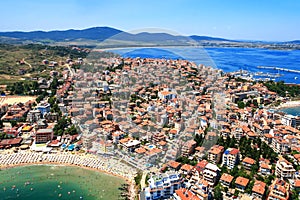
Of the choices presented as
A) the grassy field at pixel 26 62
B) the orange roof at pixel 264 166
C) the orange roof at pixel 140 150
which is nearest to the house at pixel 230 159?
the orange roof at pixel 264 166

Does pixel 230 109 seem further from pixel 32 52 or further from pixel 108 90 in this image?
pixel 32 52

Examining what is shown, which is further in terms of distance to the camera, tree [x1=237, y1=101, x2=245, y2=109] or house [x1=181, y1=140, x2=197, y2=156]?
tree [x1=237, y1=101, x2=245, y2=109]

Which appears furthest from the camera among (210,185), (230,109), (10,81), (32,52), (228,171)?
(32,52)

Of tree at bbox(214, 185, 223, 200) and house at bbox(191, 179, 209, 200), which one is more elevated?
house at bbox(191, 179, 209, 200)

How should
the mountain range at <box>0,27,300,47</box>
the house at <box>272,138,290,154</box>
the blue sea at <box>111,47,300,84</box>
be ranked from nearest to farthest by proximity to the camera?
1. the house at <box>272,138,290,154</box>
2. the mountain range at <box>0,27,300,47</box>
3. the blue sea at <box>111,47,300,84</box>

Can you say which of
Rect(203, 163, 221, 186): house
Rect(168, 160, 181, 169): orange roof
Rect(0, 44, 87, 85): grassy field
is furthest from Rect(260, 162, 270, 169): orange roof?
Rect(0, 44, 87, 85): grassy field

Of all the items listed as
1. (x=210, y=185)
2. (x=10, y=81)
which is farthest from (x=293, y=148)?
(x=10, y=81)

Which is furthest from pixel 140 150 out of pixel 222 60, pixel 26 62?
pixel 222 60

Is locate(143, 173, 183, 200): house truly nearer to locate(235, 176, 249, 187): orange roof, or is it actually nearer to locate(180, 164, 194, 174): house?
locate(180, 164, 194, 174): house
